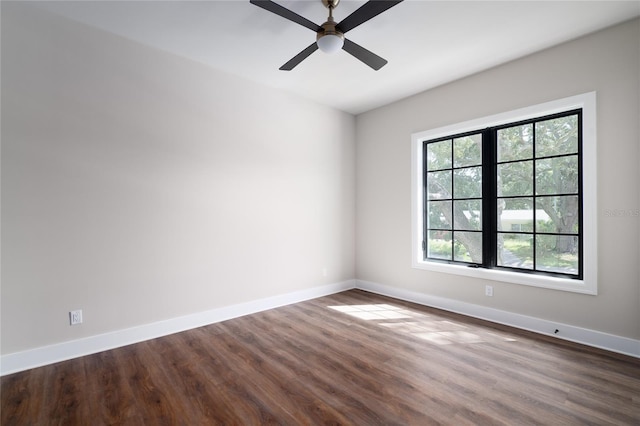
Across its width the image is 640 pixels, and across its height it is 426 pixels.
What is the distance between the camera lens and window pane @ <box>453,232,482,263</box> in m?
3.56

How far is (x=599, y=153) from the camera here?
105 inches

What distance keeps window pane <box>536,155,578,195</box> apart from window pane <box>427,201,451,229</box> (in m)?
1.02

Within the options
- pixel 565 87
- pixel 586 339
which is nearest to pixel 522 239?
pixel 586 339

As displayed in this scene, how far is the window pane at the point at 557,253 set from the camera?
9.49 feet

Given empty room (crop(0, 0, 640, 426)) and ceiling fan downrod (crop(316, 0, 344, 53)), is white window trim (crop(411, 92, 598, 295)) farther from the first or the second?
ceiling fan downrod (crop(316, 0, 344, 53))

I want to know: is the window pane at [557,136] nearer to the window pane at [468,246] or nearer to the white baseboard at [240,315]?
the window pane at [468,246]

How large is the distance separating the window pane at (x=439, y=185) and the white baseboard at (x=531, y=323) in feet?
4.37

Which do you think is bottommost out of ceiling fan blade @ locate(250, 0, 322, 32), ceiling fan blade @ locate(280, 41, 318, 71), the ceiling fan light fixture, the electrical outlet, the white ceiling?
the electrical outlet

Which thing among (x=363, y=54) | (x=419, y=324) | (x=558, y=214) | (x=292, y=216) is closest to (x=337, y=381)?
(x=419, y=324)

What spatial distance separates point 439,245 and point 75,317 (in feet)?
13.1

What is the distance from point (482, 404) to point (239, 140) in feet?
11.0

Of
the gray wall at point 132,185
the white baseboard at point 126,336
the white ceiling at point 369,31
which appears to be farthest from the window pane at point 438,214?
the white baseboard at point 126,336

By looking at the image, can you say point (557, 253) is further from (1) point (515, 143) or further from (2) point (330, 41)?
(2) point (330, 41)

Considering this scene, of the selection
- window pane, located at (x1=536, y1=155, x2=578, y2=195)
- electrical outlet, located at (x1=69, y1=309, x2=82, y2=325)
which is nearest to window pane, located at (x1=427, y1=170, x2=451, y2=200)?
window pane, located at (x1=536, y1=155, x2=578, y2=195)
